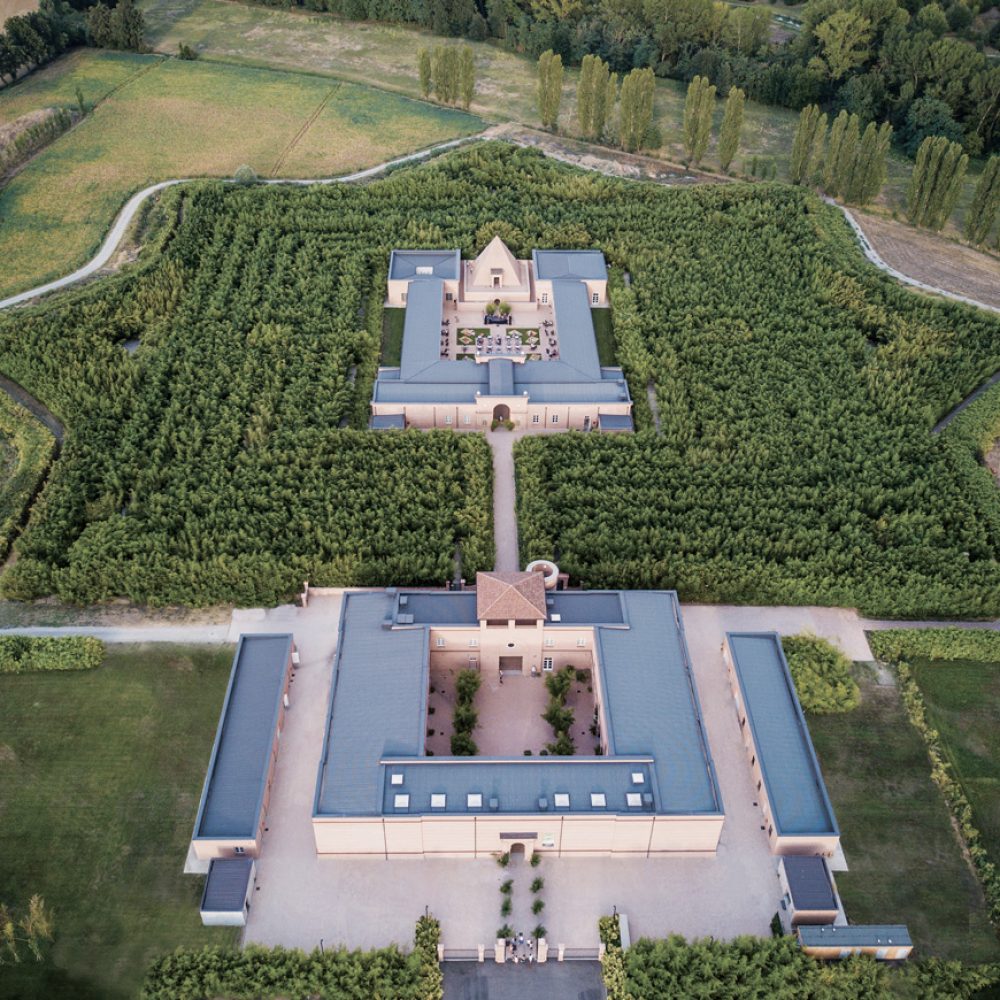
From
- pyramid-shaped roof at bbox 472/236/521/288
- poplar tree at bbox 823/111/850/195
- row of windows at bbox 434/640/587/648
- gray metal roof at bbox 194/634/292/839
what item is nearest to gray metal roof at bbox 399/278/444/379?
pyramid-shaped roof at bbox 472/236/521/288

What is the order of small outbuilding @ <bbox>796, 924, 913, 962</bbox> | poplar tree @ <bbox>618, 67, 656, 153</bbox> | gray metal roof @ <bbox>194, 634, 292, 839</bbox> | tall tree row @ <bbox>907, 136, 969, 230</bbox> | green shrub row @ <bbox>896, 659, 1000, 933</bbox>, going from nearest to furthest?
small outbuilding @ <bbox>796, 924, 913, 962</bbox>
green shrub row @ <bbox>896, 659, 1000, 933</bbox>
gray metal roof @ <bbox>194, 634, 292, 839</bbox>
tall tree row @ <bbox>907, 136, 969, 230</bbox>
poplar tree @ <bbox>618, 67, 656, 153</bbox>

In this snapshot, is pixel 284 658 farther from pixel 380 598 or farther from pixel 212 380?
pixel 212 380

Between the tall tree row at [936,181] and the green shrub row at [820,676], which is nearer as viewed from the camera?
the green shrub row at [820,676]

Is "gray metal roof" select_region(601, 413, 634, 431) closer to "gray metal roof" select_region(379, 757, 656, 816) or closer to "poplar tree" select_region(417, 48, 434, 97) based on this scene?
"gray metal roof" select_region(379, 757, 656, 816)

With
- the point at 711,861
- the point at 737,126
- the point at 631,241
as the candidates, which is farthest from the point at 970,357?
the point at 711,861

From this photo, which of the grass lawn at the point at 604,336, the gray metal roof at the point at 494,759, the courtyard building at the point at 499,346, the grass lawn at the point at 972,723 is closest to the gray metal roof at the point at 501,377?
the courtyard building at the point at 499,346

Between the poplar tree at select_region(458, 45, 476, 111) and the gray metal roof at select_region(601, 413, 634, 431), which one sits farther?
the poplar tree at select_region(458, 45, 476, 111)

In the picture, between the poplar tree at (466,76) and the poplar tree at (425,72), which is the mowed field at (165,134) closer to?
the poplar tree at (425,72)
